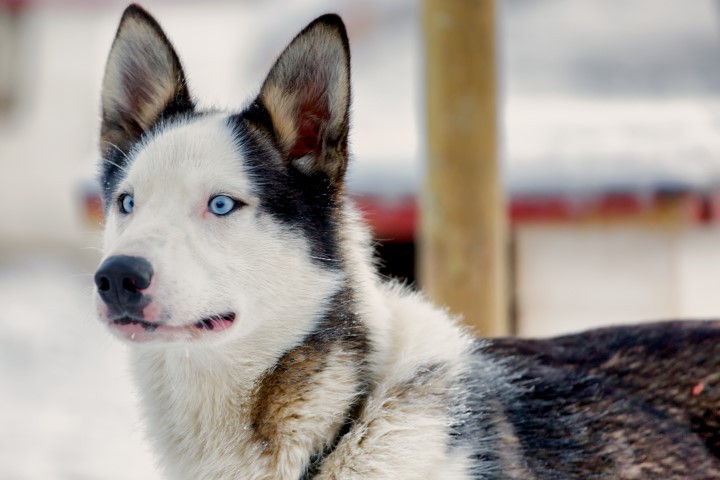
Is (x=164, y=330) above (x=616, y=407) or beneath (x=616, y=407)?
above

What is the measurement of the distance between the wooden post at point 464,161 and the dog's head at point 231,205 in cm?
118

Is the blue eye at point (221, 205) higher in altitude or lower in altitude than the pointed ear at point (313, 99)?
lower

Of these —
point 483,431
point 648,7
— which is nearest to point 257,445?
point 483,431

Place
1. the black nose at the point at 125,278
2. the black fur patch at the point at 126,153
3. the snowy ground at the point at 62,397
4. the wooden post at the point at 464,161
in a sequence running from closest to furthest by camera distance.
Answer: the black nose at the point at 125,278 < the black fur patch at the point at 126,153 < the wooden post at the point at 464,161 < the snowy ground at the point at 62,397

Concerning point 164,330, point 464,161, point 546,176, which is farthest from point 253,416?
point 546,176

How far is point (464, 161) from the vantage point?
3539 mm

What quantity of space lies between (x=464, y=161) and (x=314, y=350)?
1465 millimetres

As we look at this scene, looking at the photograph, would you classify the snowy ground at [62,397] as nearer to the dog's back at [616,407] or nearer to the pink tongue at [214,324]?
the pink tongue at [214,324]

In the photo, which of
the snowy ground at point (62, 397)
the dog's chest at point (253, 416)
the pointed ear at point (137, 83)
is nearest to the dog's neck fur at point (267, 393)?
the dog's chest at point (253, 416)

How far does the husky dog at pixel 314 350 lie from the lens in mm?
2174

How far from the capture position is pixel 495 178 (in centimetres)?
358

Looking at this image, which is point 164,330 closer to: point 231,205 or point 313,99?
point 231,205

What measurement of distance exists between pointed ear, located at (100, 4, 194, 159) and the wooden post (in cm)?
122

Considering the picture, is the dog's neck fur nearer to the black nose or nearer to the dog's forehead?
the black nose
